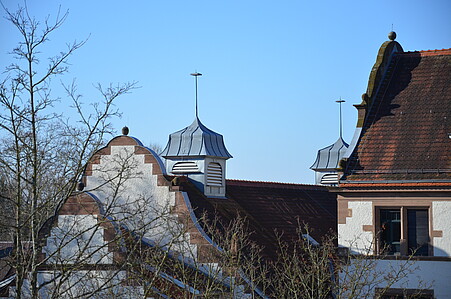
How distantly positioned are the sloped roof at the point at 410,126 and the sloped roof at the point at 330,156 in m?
13.8

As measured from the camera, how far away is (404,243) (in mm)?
24688

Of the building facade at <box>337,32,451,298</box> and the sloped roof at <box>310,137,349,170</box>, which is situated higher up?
the sloped roof at <box>310,137,349,170</box>

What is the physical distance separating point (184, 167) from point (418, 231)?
914 centimetres


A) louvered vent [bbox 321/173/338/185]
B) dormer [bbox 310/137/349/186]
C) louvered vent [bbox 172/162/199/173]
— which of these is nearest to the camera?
louvered vent [bbox 172/162/199/173]

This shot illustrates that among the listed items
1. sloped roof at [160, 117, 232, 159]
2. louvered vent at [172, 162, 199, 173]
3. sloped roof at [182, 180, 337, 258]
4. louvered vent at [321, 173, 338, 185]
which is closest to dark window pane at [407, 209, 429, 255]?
sloped roof at [182, 180, 337, 258]

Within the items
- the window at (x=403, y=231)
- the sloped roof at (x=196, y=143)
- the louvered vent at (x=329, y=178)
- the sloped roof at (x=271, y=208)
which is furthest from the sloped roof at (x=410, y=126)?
the louvered vent at (x=329, y=178)

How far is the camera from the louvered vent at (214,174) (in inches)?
1198

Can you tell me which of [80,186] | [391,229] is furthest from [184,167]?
[391,229]

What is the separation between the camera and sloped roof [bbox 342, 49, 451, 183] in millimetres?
25359

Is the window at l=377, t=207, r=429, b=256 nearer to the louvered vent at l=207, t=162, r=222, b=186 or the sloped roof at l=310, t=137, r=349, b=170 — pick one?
the louvered vent at l=207, t=162, r=222, b=186

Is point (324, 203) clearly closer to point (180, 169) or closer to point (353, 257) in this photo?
point (180, 169)

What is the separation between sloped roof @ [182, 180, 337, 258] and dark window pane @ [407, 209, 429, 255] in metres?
2.67

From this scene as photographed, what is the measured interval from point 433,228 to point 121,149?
9.36m

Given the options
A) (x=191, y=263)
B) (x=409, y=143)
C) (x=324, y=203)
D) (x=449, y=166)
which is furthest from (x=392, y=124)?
(x=324, y=203)
